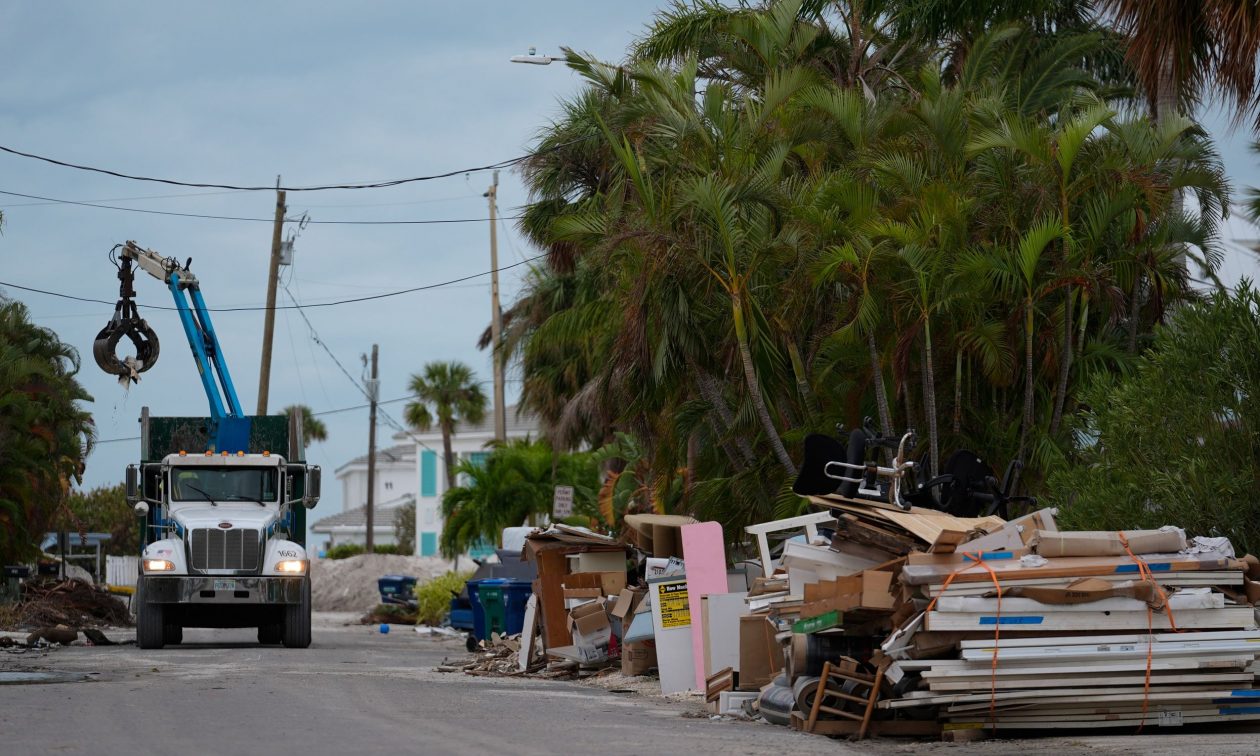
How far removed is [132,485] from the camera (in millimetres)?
21406

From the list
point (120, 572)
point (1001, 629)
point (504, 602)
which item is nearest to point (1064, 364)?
point (1001, 629)

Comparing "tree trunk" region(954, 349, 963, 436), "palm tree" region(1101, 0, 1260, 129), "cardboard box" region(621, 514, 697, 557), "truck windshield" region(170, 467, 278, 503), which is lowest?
"cardboard box" region(621, 514, 697, 557)

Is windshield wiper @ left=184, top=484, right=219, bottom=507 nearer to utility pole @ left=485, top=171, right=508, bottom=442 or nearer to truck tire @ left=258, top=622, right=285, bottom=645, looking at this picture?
truck tire @ left=258, top=622, right=285, bottom=645

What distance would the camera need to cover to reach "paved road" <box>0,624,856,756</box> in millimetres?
9086

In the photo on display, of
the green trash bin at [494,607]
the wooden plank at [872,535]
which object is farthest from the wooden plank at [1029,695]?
the green trash bin at [494,607]

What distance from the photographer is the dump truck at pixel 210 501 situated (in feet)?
68.6

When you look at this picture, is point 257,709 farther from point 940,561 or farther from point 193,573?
point 193,573

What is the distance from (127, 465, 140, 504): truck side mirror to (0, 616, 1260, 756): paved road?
4303 millimetres

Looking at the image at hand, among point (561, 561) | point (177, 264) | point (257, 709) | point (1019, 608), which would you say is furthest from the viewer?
point (177, 264)

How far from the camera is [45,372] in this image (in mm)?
34906

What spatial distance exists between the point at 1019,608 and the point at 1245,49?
6.17 metres

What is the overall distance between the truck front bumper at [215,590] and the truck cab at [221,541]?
14 mm

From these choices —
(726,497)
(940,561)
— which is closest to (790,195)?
(726,497)

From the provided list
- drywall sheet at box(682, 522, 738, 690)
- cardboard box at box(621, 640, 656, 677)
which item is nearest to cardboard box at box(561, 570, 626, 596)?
cardboard box at box(621, 640, 656, 677)
